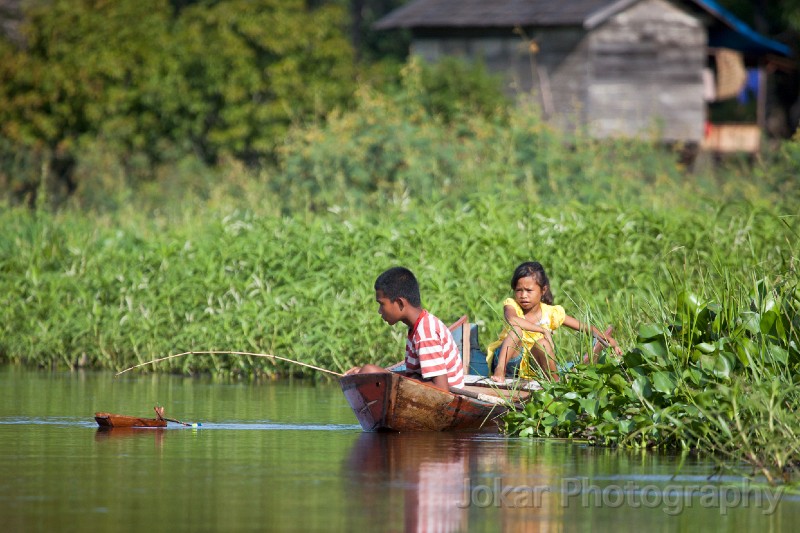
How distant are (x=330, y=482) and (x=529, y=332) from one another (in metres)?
3.84

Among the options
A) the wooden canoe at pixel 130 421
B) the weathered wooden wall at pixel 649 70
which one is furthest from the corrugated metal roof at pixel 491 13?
the wooden canoe at pixel 130 421

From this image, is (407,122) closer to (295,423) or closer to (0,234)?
(0,234)

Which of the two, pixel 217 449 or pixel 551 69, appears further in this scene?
pixel 551 69

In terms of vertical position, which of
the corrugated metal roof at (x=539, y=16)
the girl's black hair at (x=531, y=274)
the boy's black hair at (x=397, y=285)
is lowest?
the boy's black hair at (x=397, y=285)

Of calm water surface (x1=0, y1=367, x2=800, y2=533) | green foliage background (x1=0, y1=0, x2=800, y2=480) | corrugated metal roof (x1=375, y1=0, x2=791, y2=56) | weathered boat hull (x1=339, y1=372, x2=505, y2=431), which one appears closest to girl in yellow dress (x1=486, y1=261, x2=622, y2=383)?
green foliage background (x1=0, y1=0, x2=800, y2=480)

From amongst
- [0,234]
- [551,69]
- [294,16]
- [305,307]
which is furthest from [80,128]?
[305,307]

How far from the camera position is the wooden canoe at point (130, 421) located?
→ 982 centimetres

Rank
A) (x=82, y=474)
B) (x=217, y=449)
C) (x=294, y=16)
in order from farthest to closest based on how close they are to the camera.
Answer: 1. (x=294, y=16)
2. (x=217, y=449)
3. (x=82, y=474)

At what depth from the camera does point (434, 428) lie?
10055mm

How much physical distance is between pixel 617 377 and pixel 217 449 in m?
2.61

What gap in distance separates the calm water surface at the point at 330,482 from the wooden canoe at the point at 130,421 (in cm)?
7

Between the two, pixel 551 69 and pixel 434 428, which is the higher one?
pixel 551 69

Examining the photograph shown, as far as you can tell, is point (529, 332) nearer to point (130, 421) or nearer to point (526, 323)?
point (526, 323)

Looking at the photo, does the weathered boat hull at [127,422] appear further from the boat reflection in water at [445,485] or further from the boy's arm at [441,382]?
the boy's arm at [441,382]
